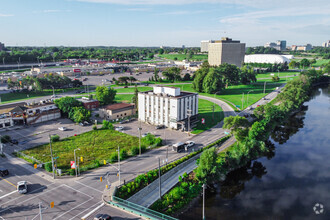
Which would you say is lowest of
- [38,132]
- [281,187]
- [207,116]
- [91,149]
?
[281,187]

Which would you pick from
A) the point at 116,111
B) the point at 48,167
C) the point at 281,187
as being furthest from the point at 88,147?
the point at 281,187

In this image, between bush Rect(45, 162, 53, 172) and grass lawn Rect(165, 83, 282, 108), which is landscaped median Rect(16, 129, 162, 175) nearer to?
bush Rect(45, 162, 53, 172)

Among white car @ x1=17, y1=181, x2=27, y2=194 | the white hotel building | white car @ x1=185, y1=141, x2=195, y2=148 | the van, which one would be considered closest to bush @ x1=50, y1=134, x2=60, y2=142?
white car @ x1=17, y1=181, x2=27, y2=194

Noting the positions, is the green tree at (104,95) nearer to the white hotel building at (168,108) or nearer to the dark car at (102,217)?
the white hotel building at (168,108)

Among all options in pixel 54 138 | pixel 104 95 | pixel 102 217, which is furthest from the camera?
pixel 104 95

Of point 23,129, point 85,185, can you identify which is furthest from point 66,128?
point 85,185

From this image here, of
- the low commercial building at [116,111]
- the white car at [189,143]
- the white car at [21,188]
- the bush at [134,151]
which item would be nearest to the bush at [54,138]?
the low commercial building at [116,111]

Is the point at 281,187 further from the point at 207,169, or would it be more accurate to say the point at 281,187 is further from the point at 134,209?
the point at 134,209
